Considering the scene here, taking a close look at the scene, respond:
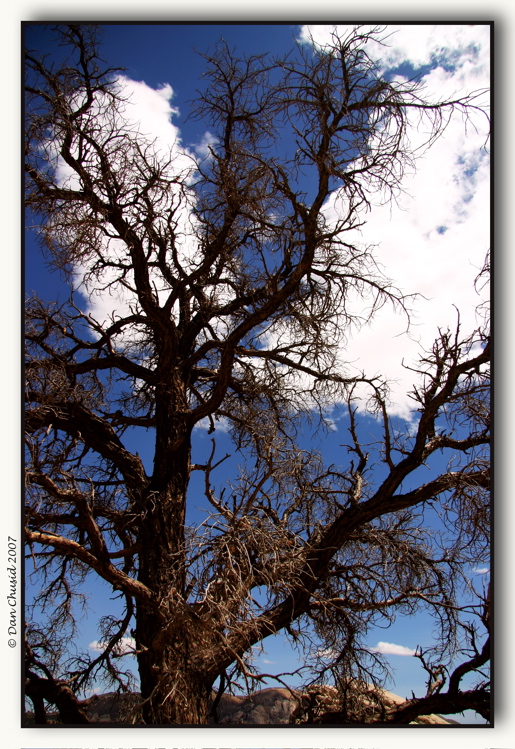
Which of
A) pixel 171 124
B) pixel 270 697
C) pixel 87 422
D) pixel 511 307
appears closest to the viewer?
pixel 511 307

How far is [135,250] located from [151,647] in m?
2.39

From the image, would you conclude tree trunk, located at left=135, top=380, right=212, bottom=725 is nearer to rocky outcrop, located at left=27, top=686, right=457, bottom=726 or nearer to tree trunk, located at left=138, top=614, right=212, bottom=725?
tree trunk, located at left=138, top=614, right=212, bottom=725

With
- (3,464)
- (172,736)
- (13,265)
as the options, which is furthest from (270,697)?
(13,265)

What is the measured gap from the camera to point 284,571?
3.07 m

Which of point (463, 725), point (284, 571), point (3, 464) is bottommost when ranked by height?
point (463, 725)

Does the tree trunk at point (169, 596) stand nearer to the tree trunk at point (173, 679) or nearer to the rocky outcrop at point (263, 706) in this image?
the tree trunk at point (173, 679)

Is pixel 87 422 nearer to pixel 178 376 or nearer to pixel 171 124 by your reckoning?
pixel 178 376

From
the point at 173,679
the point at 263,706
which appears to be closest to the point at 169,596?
the point at 173,679

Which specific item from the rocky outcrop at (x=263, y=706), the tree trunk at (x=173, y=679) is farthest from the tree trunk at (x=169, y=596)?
the rocky outcrop at (x=263, y=706)

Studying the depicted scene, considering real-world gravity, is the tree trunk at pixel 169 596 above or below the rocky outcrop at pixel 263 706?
above

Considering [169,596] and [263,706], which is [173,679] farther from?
[169,596]

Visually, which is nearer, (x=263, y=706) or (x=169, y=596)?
(x=169, y=596)

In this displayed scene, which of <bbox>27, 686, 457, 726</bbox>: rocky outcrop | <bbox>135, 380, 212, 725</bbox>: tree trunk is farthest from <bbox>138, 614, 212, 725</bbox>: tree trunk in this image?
A: <bbox>27, 686, 457, 726</bbox>: rocky outcrop

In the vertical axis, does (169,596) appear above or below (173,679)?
above
